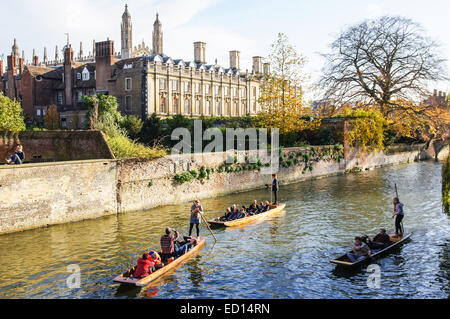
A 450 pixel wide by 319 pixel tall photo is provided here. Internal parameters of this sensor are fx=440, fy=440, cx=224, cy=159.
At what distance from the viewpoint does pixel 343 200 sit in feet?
71.1

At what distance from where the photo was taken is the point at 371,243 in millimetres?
12492

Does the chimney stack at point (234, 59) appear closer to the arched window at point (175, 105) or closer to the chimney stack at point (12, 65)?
the arched window at point (175, 105)

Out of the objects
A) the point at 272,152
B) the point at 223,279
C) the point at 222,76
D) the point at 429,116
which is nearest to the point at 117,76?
the point at 222,76

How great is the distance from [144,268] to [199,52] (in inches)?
2178

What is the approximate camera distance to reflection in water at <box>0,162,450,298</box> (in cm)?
1006

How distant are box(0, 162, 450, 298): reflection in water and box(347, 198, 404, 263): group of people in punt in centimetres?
37

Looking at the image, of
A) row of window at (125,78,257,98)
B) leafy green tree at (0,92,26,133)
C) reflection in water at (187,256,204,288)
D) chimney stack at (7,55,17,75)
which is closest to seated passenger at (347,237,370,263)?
reflection in water at (187,256,204,288)

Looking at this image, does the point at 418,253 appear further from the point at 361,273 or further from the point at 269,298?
the point at 269,298

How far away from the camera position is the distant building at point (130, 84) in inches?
1929

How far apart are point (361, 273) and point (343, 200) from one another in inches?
430

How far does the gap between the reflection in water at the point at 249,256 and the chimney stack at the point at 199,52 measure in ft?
148

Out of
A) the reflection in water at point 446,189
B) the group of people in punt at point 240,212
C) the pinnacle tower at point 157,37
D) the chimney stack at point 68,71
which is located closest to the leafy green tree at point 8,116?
the group of people in punt at point 240,212

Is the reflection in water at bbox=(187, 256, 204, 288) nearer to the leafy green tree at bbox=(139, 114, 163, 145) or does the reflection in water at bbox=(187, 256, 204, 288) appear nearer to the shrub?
the shrub

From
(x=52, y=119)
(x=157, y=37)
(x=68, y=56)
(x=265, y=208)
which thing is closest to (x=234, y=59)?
(x=157, y=37)
